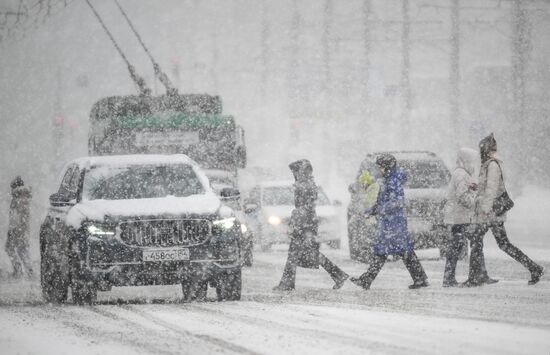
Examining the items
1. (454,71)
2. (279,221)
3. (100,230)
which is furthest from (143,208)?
(454,71)

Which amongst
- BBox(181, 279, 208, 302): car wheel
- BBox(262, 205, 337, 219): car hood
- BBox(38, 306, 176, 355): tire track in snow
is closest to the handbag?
BBox(181, 279, 208, 302): car wheel

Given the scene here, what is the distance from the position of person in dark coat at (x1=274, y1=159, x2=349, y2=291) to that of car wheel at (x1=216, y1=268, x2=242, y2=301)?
5.58 ft

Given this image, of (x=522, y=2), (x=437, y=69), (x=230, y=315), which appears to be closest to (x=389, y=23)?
(x=522, y=2)

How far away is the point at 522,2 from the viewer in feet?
128

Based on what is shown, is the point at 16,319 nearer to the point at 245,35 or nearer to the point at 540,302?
the point at 540,302

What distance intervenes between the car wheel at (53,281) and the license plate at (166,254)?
1.11m

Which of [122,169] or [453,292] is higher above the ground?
[122,169]

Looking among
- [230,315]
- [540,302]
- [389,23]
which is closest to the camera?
[230,315]

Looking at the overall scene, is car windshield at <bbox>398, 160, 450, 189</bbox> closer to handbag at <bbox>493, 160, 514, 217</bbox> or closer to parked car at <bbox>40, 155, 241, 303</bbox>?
handbag at <bbox>493, 160, 514, 217</bbox>

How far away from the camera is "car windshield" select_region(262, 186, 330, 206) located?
28059 millimetres

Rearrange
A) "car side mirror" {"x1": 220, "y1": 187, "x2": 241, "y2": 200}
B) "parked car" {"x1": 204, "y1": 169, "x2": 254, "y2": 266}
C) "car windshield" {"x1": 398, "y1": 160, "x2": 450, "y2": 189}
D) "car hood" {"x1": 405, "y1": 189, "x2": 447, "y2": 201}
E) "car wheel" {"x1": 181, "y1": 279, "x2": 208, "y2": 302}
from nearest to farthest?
"car wheel" {"x1": 181, "y1": 279, "x2": 208, "y2": 302}, "car side mirror" {"x1": 220, "y1": 187, "x2": 241, "y2": 200}, "parked car" {"x1": 204, "y1": 169, "x2": 254, "y2": 266}, "car hood" {"x1": 405, "y1": 189, "x2": 447, "y2": 201}, "car windshield" {"x1": 398, "y1": 160, "x2": 450, "y2": 189}

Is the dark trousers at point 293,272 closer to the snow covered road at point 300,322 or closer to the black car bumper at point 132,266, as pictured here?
the snow covered road at point 300,322

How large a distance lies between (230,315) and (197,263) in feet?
6.02

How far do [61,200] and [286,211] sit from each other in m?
13.0
